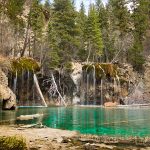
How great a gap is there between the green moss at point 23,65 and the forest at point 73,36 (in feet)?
11.4

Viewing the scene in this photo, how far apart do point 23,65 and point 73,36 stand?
17.3 m

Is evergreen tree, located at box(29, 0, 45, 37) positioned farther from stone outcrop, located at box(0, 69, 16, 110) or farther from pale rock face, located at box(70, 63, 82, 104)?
stone outcrop, located at box(0, 69, 16, 110)

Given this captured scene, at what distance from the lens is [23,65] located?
170ft

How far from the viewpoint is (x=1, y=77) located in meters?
39.9

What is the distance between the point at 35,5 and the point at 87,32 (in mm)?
11625

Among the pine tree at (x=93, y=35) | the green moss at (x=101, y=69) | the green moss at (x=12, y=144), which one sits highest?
the pine tree at (x=93, y=35)

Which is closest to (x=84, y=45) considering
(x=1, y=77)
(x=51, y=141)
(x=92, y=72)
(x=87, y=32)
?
(x=87, y=32)

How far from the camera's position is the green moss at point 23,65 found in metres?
51.1

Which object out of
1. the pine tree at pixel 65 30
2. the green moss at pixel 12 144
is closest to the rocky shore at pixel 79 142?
the green moss at pixel 12 144

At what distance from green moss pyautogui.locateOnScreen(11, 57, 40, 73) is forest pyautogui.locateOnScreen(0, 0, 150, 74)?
11.4 feet

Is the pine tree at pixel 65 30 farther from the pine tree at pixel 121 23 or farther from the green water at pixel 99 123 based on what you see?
the green water at pixel 99 123

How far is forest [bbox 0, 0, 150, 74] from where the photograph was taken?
60625 millimetres

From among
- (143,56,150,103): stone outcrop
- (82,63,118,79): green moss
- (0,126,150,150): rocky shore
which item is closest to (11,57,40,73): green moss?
(82,63,118,79): green moss

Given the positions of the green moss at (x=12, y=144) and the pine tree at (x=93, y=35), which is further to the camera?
the pine tree at (x=93, y=35)
